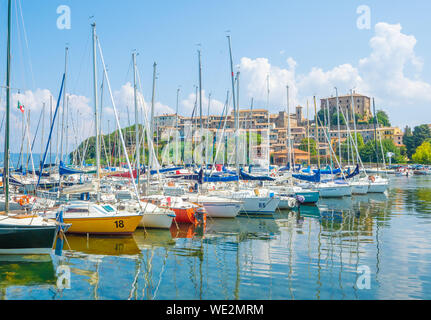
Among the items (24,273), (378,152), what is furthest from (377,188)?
(378,152)

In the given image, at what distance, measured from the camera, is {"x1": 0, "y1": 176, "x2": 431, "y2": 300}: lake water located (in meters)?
11.6

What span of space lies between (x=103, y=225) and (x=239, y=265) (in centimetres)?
787

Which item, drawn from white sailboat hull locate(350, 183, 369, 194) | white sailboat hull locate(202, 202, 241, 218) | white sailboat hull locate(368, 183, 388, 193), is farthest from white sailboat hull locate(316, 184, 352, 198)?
white sailboat hull locate(202, 202, 241, 218)

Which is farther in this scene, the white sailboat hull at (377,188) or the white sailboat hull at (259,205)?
the white sailboat hull at (377,188)

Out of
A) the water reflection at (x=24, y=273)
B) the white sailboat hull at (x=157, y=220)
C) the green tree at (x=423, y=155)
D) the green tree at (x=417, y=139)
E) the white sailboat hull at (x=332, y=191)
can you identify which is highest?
the green tree at (x=417, y=139)

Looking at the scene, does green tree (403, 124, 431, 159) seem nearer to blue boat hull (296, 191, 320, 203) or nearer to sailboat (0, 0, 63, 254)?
blue boat hull (296, 191, 320, 203)

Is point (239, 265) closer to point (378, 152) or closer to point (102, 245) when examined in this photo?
point (102, 245)

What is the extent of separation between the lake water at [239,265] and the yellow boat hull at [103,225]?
1.57ft

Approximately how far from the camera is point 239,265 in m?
14.5

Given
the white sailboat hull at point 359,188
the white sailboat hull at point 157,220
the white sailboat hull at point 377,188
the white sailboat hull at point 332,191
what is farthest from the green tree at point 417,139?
the white sailboat hull at point 157,220

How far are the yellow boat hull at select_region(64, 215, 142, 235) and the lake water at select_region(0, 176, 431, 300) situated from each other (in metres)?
0.48

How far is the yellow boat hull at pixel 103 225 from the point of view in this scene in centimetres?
1894

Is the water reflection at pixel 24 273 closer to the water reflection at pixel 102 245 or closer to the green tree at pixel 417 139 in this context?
the water reflection at pixel 102 245
